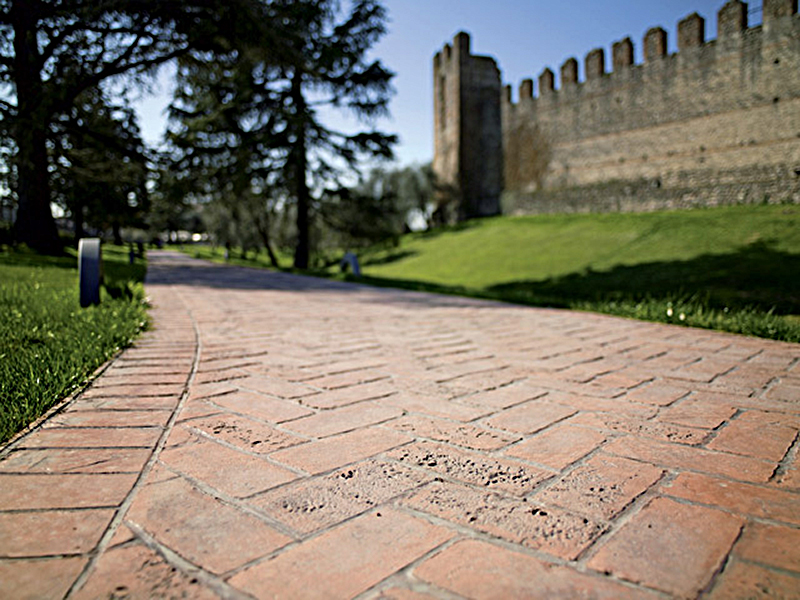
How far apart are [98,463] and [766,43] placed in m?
20.8

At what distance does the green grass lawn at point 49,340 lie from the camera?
2154 mm

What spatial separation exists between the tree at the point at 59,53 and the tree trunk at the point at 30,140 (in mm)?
21

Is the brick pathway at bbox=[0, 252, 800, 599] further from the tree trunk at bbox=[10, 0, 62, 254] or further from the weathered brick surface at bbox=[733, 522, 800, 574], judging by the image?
the tree trunk at bbox=[10, 0, 62, 254]

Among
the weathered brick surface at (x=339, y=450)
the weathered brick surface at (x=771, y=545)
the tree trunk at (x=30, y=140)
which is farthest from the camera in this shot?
the tree trunk at (x=30, y=140)

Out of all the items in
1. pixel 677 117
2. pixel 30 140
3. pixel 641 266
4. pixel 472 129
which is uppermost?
pixel 472 129

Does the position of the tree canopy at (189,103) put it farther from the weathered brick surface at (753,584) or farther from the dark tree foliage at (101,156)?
the weathered brick surface at (753,584)

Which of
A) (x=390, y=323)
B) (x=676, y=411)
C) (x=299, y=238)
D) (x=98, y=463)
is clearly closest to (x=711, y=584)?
(x=676, y=411)

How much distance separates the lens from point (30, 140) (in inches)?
439

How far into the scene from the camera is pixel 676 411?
2254mm

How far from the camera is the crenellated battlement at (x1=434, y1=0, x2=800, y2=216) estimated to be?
1620 cm

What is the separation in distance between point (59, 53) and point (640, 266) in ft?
47.2

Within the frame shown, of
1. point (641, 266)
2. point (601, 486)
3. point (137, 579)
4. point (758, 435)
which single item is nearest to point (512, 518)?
point (601, 486)

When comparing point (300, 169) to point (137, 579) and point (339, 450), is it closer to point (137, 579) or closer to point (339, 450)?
point (339, 450)

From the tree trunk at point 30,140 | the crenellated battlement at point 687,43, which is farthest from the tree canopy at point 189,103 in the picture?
the crenellated battlement at point 687,43
